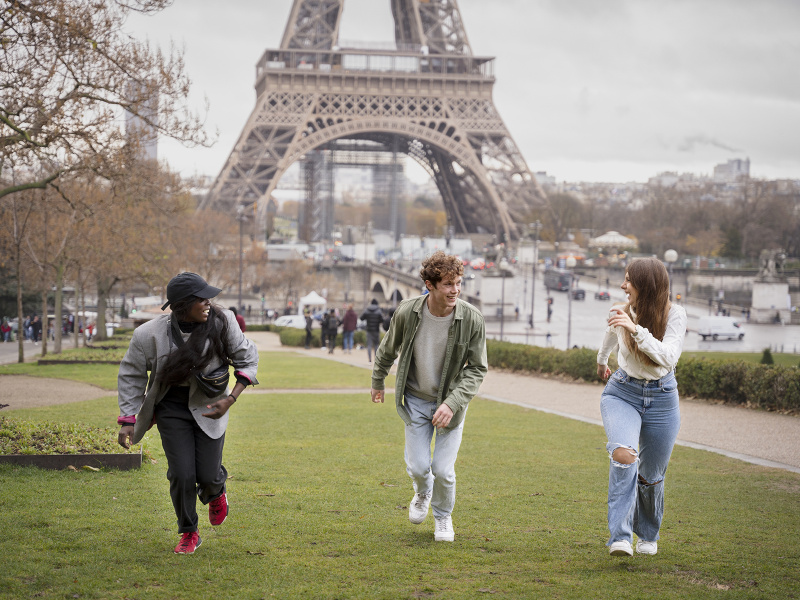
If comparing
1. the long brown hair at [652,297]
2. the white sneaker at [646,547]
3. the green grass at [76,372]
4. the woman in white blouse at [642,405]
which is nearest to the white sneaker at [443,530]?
the woman in white blouse at [642,405]

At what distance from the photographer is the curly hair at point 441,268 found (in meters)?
5.20

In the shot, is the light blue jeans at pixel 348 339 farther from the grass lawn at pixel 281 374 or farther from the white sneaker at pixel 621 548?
the white sneaker at pixel 621 548

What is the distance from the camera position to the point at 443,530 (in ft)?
18.1

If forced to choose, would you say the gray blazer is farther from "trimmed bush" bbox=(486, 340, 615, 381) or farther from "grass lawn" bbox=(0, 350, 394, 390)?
"trimmed bush" bbox=(486, 340, 615, 381)

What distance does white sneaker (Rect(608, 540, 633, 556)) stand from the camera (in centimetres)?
498

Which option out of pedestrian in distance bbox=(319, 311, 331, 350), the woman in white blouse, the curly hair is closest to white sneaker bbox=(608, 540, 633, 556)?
the woman in white blouse

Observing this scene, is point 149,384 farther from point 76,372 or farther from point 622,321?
point 76,372

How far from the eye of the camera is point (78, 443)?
7.86 metres

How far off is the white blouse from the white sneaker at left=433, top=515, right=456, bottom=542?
54.0 inches

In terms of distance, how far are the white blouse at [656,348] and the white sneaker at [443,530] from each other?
1.37 metres

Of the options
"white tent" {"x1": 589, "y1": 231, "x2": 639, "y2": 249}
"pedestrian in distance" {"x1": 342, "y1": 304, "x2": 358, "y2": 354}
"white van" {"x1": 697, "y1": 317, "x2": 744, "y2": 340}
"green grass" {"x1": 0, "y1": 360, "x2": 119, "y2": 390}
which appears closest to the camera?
"green grass" {"x1": 0, "y1": 360, "x2": 119, "y2": 390}

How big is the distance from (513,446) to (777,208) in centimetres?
7971

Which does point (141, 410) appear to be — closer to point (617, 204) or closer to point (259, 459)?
point (259, 459)

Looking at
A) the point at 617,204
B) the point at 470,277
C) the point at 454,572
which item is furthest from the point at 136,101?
the point at 617,204
